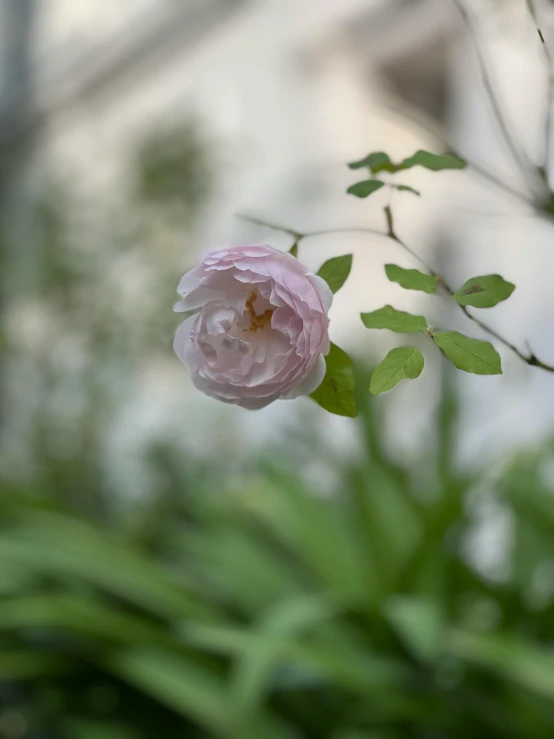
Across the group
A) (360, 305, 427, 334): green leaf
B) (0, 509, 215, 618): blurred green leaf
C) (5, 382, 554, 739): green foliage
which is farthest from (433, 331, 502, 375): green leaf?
(0, 509, 215, 618): blurred green leaf

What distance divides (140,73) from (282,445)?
1.34 metres

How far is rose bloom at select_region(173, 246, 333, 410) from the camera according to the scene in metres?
0.18

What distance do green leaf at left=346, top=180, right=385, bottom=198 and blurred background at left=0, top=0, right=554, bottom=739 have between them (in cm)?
4

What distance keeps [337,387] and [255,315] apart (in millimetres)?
30

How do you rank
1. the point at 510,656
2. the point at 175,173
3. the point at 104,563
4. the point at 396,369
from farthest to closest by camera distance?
1. the point at 175,173
2. the point at 104,563
3. the point at 510,656
4. the point at 396,369

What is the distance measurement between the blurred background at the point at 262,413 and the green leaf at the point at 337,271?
52mm

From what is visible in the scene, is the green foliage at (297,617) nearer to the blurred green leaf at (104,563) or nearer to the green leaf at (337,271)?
the blurred green leaf at (104,563)

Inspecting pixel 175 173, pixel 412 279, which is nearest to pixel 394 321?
pixel 412 279

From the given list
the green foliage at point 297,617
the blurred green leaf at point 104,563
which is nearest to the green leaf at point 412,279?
the green foliage at point 297,617

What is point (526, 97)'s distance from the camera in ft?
4.15

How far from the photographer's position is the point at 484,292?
21 cm

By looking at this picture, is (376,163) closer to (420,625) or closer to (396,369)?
(396,369)

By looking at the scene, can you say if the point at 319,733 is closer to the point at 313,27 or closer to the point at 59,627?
the point at 59,627

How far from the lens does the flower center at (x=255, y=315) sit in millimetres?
202
